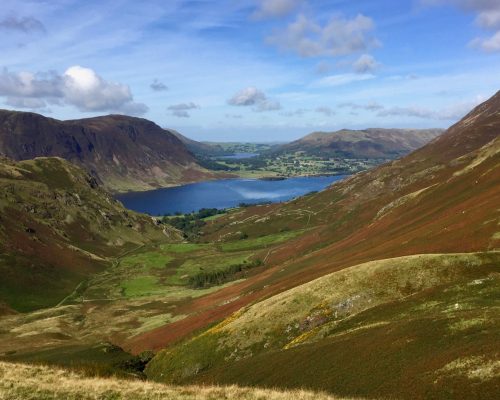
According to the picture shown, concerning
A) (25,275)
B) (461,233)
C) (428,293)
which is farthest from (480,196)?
(25,275)

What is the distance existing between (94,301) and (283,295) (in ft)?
392

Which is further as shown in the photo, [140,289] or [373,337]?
[140,289]

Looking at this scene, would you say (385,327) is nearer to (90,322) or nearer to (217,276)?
(90,322)

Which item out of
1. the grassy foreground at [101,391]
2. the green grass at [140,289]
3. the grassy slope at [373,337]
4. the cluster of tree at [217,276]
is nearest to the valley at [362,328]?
the grassy slope at [373,337]

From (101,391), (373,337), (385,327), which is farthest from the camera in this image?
(385,327)

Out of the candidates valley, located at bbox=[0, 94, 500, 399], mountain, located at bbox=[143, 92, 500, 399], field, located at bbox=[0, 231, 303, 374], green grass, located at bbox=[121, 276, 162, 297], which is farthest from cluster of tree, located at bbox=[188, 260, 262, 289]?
mountain, located at bbox=[143, 92, 500, 399]

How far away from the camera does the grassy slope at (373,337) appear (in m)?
29.7

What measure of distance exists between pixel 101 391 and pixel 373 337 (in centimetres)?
2383

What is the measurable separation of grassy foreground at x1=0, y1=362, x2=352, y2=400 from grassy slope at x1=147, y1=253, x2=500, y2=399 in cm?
801

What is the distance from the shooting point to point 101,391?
90.5 ft

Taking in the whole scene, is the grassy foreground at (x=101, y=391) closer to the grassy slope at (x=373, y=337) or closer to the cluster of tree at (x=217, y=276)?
the grassy slope at (x=373, y=337)

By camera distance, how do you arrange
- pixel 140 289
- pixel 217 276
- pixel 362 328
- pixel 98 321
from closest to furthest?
pixel 362 328
pixel 98 321
pixel 217 276
pixel 140 289

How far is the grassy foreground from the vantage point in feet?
87.7

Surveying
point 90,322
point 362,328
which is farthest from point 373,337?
point 90,322
